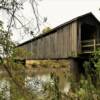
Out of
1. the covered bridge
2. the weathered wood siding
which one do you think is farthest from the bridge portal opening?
the weathered wood siding

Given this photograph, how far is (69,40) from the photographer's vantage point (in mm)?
24141

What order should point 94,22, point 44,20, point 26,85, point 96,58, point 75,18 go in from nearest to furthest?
1. point 44,20
2. point 26,85
3. point 96,58
4. point 75,18
5. point 94,22

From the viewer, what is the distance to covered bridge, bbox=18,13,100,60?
23.5 m

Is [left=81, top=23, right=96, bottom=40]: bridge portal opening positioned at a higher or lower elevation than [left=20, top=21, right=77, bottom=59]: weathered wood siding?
higher

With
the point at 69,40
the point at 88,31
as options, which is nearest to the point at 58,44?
the point at 69,40

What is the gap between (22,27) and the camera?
5.02m

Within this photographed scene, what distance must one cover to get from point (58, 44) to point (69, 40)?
1.28m

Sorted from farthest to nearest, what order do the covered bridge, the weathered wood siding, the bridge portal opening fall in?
the bridge portal opening < the weathered wood siding < the covered bridge

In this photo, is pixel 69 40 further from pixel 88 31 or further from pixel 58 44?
pixel 88 31

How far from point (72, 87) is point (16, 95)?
1.19 metres

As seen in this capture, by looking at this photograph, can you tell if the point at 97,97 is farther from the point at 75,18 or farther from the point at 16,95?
the point at 75,18

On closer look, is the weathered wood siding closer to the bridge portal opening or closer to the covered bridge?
the covered bridge

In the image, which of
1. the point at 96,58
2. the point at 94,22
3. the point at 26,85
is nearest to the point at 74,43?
the point at 94,22

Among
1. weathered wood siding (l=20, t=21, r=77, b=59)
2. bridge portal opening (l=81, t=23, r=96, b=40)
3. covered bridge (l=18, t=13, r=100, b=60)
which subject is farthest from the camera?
bridge portal opening (l=81, t=23, r=96, b=40)
